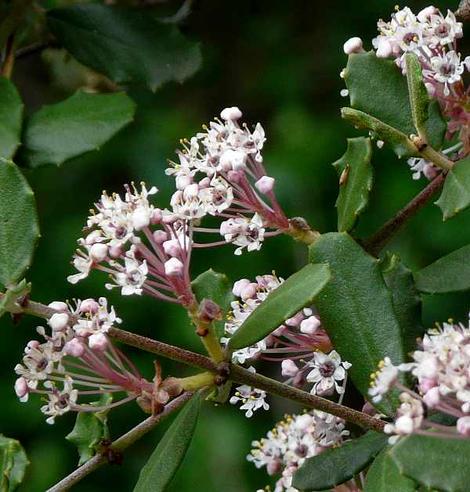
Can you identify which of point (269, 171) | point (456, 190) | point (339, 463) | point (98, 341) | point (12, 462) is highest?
point (456, 190)

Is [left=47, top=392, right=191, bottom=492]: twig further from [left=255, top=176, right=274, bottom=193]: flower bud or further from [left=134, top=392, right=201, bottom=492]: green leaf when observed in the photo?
[left=255, top=176, right=274, bottom=193]: flower bud

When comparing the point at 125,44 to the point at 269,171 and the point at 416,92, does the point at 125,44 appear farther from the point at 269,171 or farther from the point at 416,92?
the point at 269,171

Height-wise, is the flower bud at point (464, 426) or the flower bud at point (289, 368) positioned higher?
the flower bud at point (464, 426)

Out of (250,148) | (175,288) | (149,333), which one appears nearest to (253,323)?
(175,288)

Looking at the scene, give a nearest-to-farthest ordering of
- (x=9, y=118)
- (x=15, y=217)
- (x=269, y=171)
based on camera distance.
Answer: (x=15, y=217), (x=9, y=118), (x=269, y=171)

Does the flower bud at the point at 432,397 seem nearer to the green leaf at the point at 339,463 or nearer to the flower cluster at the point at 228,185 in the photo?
the green leaf at the point at 339,463

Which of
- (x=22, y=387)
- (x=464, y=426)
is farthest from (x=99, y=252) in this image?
(x=464, y=426)

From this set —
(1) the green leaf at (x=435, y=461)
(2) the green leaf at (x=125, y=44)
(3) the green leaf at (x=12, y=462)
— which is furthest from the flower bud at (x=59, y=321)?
(2) the green leaf at (x=125, y=44)
